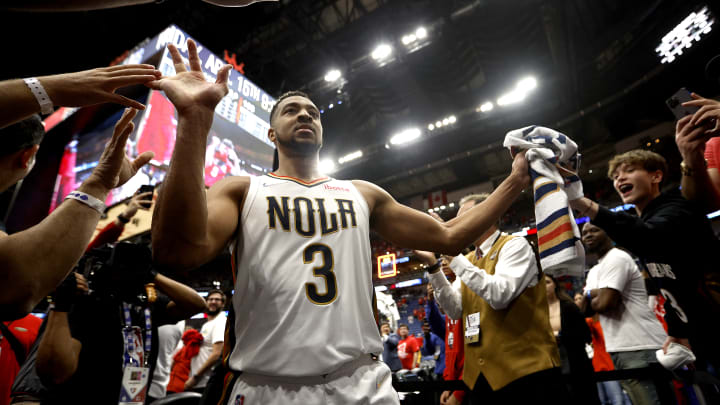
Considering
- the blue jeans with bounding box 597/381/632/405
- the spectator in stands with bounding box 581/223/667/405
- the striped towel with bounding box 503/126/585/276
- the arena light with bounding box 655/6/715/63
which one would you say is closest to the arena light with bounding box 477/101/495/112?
the arena light with bounding box 655/6/715/63

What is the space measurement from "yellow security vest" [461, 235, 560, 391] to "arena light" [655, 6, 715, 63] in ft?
37.5

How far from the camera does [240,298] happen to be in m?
1.35

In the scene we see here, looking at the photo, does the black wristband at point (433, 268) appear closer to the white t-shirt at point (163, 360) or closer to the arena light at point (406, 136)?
the white t-shirt at point (163, 360)

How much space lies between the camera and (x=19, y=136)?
1311 millimetres

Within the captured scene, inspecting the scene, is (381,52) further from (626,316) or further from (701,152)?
(701,152)

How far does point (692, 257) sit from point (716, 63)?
0.99 metres

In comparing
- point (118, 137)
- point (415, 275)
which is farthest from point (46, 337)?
point (415, 275)

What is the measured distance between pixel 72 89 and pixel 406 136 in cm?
1669

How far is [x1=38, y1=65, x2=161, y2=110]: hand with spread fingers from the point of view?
113 cm

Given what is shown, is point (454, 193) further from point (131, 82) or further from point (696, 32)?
point (131, 82)

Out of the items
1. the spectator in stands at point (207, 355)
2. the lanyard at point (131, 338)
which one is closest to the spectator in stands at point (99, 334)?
the lanyard at point (131, 338)

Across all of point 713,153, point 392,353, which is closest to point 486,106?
point 392,353

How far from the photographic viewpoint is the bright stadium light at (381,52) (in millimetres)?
11906

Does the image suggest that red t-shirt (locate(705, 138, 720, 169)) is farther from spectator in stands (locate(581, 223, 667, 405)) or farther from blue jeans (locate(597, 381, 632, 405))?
blue jeans (locate(597, 381, 632, 405))
